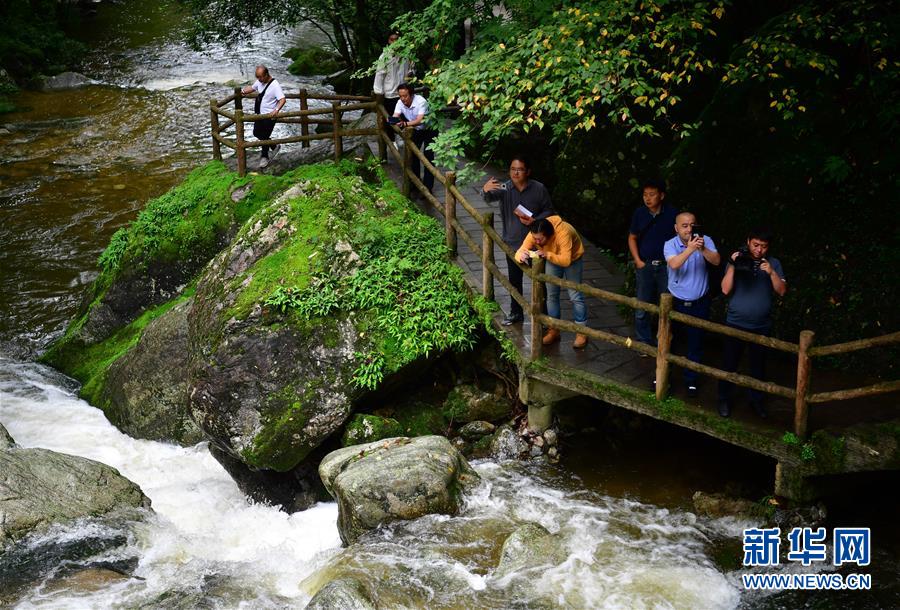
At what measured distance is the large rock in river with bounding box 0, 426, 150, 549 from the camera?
362 inches

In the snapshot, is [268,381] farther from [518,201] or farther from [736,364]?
[736,364]

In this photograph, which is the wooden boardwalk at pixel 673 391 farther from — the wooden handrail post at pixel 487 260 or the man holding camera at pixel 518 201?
the man holding camera at pixel 518 201

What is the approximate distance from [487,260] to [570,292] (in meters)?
1.11

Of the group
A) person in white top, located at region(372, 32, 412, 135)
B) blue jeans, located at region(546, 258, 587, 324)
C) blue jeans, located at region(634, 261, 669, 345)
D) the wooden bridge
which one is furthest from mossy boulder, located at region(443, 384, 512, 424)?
person in white top, located at region(372, 32, 412, 135)

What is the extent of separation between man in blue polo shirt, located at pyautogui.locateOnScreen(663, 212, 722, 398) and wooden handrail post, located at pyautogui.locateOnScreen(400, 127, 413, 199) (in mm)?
5066

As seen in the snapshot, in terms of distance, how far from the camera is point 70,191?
65.6 ft

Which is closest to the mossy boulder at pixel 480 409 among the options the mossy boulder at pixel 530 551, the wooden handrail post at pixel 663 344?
the mossy boulder at pixel 530 551

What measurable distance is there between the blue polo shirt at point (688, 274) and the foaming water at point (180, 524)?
4214mm

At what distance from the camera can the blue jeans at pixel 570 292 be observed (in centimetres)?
937

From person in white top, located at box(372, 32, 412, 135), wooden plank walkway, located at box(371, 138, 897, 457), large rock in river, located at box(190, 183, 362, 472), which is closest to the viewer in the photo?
wooden plank walkway, located at box(371, 138, 897, 457)

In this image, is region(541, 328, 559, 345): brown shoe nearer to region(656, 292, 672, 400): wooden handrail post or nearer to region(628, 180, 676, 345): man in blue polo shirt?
region(628, 180, 676, 345): man in blue polo shirt

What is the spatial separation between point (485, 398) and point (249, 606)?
11.7 feet

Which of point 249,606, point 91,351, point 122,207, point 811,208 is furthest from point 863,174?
point 122,207

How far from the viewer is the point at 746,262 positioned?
306 inches
